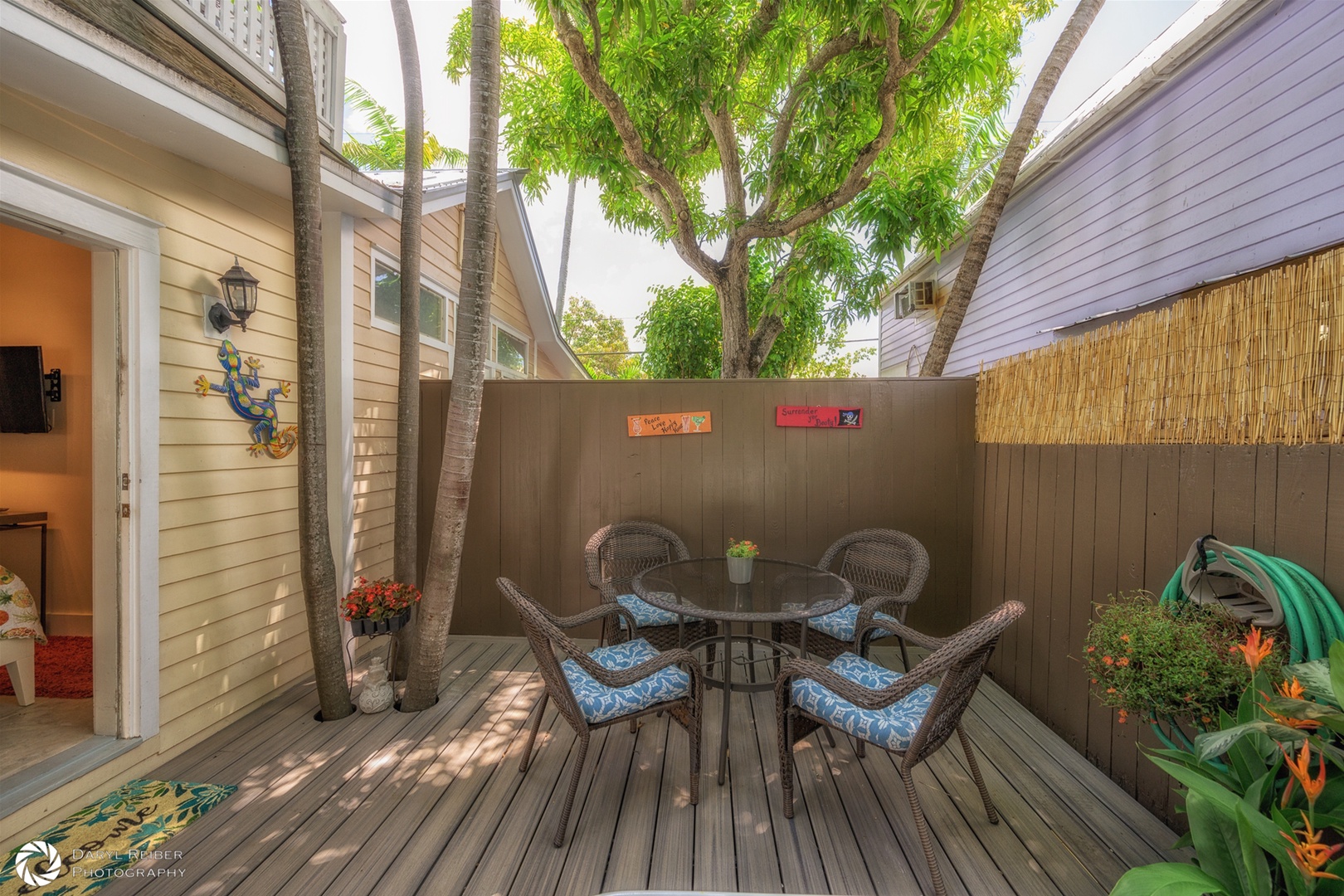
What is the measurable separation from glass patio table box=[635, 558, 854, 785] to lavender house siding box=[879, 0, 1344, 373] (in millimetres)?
3049

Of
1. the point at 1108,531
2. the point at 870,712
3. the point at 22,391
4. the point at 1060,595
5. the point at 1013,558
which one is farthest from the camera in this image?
the point at 22,391

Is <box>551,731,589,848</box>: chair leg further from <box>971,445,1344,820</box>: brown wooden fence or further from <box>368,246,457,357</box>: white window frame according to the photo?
<box>368,246,457,357</box>: white window frame

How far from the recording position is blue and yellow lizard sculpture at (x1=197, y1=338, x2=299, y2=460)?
260 cm

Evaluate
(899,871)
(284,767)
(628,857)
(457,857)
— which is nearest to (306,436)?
(284,767)

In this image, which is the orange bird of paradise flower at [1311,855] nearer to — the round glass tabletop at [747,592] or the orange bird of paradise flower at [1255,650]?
the orange bird of paradise flower at [1255,650]

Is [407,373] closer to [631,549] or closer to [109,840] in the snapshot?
[631,549]

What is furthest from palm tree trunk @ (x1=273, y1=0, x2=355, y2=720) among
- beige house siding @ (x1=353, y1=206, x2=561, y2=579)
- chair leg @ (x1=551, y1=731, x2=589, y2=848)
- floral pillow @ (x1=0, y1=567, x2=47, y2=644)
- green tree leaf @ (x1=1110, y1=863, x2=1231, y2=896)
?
green tree leaf @ (x1=1110, y1=863, x2=1231, y2=896)

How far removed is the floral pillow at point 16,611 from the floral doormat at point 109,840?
0.91 meters

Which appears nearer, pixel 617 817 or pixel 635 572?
pixel 617 817

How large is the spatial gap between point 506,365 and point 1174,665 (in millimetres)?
5970

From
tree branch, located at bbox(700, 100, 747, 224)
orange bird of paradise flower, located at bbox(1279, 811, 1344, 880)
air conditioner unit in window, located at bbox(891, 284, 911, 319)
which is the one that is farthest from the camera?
air conditioner unit in window, located at bbox(891, 284, 911, 319)

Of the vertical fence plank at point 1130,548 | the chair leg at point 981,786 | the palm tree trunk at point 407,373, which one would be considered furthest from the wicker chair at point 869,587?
the palm tree trunk at point 407,373

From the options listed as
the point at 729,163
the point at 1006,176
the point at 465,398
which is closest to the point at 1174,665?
the point at 465,398

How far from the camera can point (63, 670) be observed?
2.89 meters
